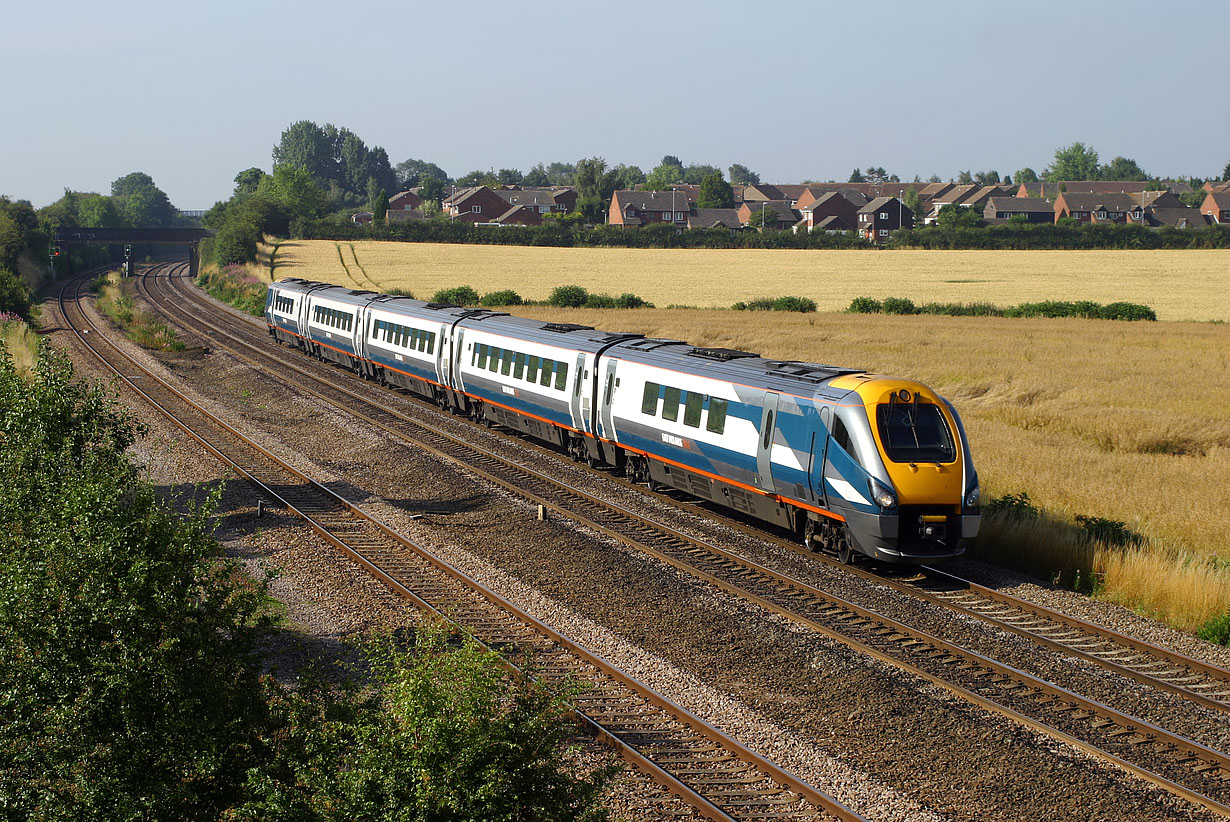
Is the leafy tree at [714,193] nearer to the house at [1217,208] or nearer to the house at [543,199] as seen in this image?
the house at [543,199]

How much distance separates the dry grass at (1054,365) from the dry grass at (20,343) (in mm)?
24464

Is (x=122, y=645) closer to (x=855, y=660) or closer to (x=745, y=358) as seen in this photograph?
(x=855, y=660)

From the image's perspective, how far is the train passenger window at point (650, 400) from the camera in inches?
797

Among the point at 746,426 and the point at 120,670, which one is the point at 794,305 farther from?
the point at 120,670

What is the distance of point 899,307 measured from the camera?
6228 centimetres

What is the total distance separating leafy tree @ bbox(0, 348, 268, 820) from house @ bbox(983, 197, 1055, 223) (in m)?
142

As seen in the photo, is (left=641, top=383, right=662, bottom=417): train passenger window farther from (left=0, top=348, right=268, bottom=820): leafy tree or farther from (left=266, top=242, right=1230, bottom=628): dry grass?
(left=0, top=348, right=268, bottom=820): leafy tree

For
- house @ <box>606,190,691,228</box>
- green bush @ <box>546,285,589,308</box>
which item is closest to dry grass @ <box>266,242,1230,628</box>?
green bush @ <box>546,285,589,308</box>

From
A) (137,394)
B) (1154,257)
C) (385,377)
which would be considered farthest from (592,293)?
(1154,257)

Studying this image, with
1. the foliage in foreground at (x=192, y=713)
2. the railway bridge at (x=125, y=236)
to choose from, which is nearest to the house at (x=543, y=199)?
the railway bridge at (x=125, y=236)

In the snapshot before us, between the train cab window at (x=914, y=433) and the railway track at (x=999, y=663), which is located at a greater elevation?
the train cab window at (x=914, y=433)

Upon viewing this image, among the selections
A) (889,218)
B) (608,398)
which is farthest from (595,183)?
(608,398)

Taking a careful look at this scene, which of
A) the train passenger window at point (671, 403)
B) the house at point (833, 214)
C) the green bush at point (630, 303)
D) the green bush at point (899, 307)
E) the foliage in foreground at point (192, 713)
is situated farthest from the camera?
the house at point (833, 214)

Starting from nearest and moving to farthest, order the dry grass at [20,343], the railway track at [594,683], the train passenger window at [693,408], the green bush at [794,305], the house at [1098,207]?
the railway track at [594,683], the train passenger window at [693,408], the dry grass at [20,343], the green bush at [794,305], the house at [1098,207]
